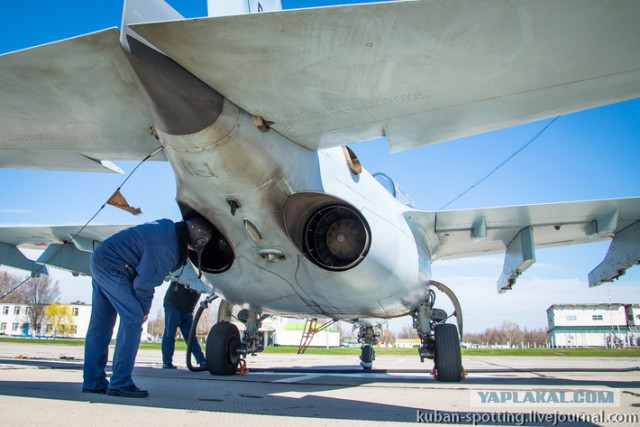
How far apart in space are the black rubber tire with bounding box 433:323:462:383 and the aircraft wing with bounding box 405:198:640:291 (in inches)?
51.8

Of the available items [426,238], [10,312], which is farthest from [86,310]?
[426,238]

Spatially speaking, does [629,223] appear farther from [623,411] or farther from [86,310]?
[86,310]

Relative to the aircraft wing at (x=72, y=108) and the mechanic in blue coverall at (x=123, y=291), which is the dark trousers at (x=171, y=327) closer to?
the aircraft wing at (x=72, y=108)

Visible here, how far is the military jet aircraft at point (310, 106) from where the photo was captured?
7.30 feet

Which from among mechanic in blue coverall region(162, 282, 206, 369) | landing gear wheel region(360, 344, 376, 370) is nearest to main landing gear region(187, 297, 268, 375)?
mechanic in blue coverall region(162, 282, 206, 369)

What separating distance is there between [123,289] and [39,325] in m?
87.2

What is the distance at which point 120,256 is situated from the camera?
141 inches

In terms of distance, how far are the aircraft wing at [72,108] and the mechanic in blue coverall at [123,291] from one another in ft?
3.10

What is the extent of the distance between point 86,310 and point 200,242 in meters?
87.2

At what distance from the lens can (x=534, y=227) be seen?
6.43m

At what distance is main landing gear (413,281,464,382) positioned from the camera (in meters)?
5.73

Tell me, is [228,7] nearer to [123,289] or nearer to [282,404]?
[123,289]

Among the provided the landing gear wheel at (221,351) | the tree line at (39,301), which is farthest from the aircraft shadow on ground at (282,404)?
the tree line at (39,301)

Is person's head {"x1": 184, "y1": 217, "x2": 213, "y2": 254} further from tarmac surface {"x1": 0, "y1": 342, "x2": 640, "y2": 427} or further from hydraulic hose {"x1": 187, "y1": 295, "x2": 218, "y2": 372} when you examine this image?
hydraulic hose {"x1": 187, "y1": 295, "x2": 218, "y2": 372}
